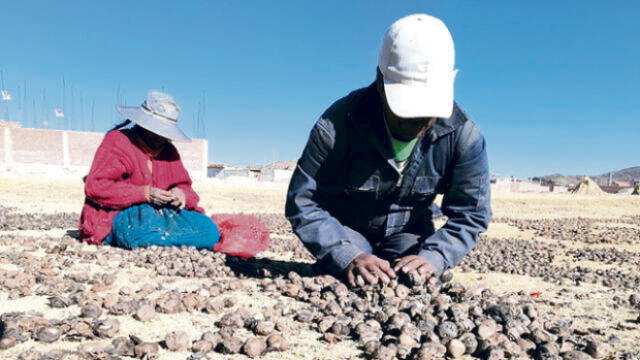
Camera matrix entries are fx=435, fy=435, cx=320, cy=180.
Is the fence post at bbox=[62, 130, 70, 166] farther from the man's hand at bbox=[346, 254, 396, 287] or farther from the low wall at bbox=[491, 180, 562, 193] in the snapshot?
the low wall at bbox=[491, 180, 562, 193]

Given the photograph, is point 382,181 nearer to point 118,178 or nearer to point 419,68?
point 419,68

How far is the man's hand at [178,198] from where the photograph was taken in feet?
12.8

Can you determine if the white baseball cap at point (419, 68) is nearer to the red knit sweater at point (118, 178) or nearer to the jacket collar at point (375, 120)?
the jacket collar at point (375, 120)

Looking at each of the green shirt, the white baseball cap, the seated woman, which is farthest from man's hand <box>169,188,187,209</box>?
the white baseball cap

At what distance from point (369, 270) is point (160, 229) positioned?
218cm

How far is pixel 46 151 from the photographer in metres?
26.9

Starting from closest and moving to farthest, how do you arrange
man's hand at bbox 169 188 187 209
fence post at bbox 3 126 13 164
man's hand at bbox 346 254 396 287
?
man's hand at bbox 346 254 396 287 < man's hand at bbox 169 188 187 209 < fence post at bbox 3 126 13 164

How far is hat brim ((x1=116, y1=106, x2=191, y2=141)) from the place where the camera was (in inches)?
145

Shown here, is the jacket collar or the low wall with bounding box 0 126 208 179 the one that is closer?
the jacket collar

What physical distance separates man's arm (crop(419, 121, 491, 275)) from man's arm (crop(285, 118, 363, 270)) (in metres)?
0.48

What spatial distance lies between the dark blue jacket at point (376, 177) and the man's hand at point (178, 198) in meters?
1.66

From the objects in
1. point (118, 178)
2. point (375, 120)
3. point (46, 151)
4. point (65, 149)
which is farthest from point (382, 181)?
point (46, 151)

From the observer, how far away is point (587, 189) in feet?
101

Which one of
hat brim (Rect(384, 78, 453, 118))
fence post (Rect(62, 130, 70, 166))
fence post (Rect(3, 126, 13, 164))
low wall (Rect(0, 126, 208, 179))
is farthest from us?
fence post (Rect(62, 130, 70, 166))
